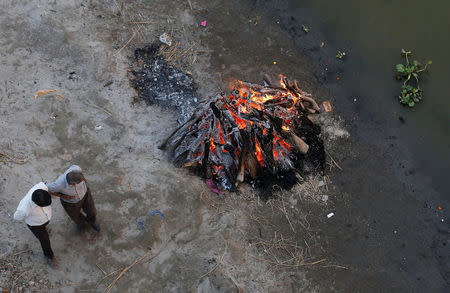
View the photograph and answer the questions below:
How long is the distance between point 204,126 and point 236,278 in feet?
9.10

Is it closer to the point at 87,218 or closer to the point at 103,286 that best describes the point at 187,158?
the point at 87,218

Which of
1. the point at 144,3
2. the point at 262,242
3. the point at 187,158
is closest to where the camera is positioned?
the point at 262,242

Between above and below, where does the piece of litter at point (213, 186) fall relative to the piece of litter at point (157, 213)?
above

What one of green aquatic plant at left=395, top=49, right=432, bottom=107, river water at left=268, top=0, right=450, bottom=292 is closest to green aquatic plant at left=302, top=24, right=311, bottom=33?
river water at left=268, top=0, right=450, bottom=292

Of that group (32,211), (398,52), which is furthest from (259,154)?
(398,52)

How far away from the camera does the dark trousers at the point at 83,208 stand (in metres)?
5.89

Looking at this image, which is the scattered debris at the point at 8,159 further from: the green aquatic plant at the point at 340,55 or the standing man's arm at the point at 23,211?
the green aquatic plant at the point at 340,55

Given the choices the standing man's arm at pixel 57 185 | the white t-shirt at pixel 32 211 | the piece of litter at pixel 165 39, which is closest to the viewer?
the white t-shirt at pixel 32 211

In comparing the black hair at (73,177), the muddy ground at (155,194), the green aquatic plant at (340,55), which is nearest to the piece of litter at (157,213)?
the muddy ground at (155,194)

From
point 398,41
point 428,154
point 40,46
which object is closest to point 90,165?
point 40,46

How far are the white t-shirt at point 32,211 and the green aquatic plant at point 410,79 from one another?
7.48 metres

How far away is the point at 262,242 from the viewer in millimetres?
7164

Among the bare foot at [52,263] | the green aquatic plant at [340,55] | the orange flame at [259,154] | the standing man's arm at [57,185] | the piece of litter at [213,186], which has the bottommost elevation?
the bare foot at [52,263]

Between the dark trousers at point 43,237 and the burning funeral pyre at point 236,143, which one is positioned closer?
the dark trousers at point 43,237
